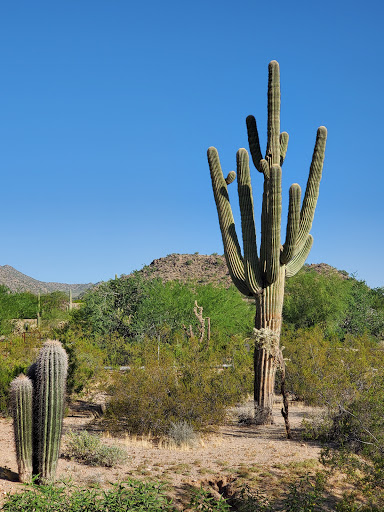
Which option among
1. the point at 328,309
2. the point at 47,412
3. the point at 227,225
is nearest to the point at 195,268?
the point at 328,309

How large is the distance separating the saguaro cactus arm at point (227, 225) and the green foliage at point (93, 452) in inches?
198

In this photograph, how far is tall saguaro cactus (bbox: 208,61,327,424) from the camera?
1184 centimetres

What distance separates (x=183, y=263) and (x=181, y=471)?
59.5 metres

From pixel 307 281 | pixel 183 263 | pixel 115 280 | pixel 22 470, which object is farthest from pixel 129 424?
pixel 183 263

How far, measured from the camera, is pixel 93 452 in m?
8.73

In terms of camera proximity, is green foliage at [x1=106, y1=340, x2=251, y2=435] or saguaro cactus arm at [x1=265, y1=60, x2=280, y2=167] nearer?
green foliage at [x1=106, y1=340, x2=251, y2=435]

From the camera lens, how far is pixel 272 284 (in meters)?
12.2

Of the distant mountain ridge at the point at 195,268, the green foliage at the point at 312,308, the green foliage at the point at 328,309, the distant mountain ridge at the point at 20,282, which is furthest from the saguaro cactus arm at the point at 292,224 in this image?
the distant mountain ridge at the point at 20,282

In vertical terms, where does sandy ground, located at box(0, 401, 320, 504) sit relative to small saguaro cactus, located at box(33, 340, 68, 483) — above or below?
below

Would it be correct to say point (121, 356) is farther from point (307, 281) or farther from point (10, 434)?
point (307, 281)

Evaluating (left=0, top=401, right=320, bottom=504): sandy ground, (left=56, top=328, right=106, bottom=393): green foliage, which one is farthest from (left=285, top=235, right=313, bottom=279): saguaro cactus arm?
(left=56, top=328, right=106, bottom=393): green foliage

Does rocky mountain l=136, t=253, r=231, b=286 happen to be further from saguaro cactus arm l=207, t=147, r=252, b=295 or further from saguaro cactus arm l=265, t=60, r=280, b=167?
saguaro cactus arm l=265, t=60, r=280, b=167

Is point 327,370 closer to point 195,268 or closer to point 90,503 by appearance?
point 90,503

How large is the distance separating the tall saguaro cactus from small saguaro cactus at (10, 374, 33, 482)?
537cm
